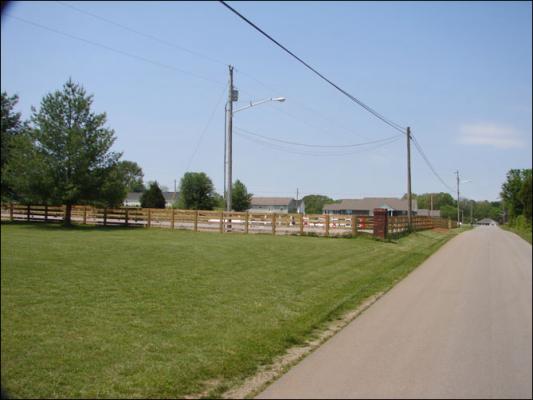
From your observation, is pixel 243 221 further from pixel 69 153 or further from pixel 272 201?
pixel 272 201

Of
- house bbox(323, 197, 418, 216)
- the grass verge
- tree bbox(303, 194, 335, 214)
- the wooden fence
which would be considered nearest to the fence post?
the wooden fence

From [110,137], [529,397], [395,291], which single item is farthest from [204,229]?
[529,397]

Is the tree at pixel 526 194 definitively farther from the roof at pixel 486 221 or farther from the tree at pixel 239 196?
the tree at pixel 239 196

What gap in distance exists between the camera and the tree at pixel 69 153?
414 inches

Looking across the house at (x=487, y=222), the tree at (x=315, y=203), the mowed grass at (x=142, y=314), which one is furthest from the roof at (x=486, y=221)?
the tree at (x=315, y=203)

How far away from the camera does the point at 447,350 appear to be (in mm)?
5062

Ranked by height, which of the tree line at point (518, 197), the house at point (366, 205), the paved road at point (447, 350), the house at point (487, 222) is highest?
the house at point (366, 205)

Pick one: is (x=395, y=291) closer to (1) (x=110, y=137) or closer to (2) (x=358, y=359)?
(2) (x=358, y=359)

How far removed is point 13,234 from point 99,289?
10.4 ft

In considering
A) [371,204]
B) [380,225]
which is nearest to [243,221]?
[380,225]

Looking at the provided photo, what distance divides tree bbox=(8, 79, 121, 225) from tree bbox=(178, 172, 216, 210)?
30.3m

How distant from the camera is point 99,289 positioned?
687 cm

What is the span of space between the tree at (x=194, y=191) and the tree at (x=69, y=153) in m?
30.3

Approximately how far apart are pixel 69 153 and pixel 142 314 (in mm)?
11910
